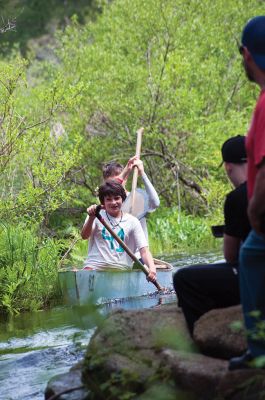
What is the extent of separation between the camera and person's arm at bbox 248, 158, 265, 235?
4.05m

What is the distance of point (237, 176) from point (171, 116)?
15748mm

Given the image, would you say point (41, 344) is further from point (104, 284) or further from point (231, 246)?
point (231, 246)

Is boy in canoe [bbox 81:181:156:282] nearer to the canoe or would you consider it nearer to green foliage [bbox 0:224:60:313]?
the canoe

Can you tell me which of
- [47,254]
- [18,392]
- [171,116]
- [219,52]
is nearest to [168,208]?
[171,116]

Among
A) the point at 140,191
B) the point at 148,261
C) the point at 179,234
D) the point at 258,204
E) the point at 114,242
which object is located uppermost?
the point at 140,191

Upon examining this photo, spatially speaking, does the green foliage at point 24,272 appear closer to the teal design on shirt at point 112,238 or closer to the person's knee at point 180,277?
the teal design on shirt at point 112,238

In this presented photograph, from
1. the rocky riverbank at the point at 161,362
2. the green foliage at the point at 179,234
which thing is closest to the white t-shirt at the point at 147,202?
the green foliage at the point at 179,234

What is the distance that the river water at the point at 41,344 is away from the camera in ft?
23.0

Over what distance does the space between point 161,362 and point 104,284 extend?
5757mm

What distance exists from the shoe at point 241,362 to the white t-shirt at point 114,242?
20.5ft

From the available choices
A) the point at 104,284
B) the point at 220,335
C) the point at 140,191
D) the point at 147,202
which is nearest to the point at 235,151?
the point at 220,335

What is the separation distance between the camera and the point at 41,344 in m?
8.94

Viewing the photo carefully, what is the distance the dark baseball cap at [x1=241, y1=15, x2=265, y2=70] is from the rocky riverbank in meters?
1.30

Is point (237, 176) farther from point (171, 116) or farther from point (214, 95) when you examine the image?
point (214, 95)
